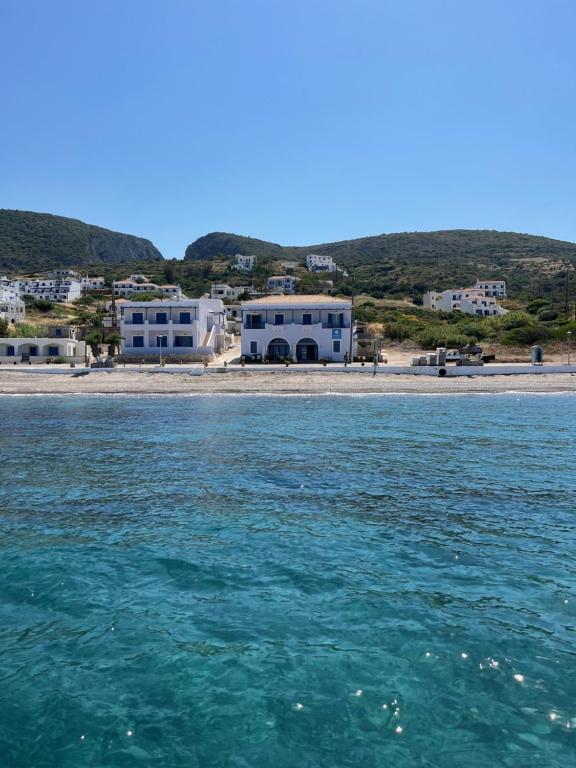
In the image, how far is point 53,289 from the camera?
13362 cm

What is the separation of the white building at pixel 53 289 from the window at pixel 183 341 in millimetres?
71184

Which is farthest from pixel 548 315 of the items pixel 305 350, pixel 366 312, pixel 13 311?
pixel 13 311

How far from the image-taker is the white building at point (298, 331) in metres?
62.6

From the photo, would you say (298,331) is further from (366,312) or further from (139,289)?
(139,289)

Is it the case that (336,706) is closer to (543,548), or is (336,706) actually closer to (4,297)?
(543,548)

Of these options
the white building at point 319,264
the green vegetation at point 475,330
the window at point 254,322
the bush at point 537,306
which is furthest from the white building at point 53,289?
the bush at point 537,306

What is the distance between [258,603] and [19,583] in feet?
11.6

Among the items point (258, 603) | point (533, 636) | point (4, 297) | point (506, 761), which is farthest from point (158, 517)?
point (4, 297)

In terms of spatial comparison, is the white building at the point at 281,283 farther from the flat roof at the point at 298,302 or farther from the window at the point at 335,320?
the window at the point at 335,320

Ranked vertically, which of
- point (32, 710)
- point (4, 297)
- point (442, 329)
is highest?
point (4, 297)

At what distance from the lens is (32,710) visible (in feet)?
20.0

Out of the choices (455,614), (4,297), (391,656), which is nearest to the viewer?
(391,656)

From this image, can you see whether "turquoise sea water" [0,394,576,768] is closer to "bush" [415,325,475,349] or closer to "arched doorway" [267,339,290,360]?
"arched doorway" [267,339,290,360]

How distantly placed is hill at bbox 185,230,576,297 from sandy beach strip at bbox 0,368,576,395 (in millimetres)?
75610
